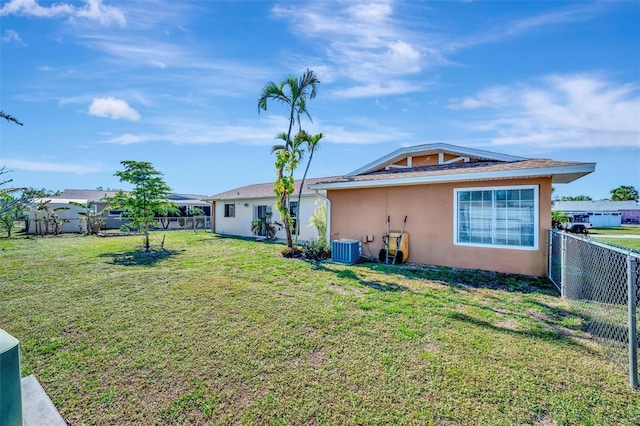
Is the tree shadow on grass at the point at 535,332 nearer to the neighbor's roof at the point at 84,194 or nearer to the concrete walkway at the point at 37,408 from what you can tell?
the concrete walkway at the point at 37,408

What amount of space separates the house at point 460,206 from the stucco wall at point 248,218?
15.9ft

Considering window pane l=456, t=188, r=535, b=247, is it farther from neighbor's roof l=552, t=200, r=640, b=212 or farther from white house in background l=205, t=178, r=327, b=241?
neighbor's roof l=552, t=200, r=640, b=212

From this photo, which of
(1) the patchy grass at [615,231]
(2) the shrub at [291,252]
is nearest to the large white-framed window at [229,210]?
(2) the shrub at [291,252]

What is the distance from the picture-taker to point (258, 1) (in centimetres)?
755

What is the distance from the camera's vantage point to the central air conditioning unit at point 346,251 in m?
9.27

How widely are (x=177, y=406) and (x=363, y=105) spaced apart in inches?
468

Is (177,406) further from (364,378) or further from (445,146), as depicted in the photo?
(445,146)

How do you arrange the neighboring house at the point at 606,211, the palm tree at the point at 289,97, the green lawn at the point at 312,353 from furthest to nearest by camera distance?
the neighboring house at the point at 606,211 < the palm tree at the point at 289,97 < the green lawn at the point at 312,353

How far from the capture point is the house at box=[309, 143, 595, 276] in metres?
7.16

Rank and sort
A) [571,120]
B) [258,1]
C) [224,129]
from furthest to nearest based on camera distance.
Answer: [224,129], [571,120], [258,1]

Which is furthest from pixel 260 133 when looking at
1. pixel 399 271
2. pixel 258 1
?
pixel 399 271

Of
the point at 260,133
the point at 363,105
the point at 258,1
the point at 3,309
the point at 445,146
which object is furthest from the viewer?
the point at 260,133

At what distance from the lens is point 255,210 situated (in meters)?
18.6

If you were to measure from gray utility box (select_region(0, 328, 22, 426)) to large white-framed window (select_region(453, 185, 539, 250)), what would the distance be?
28.5 feet
